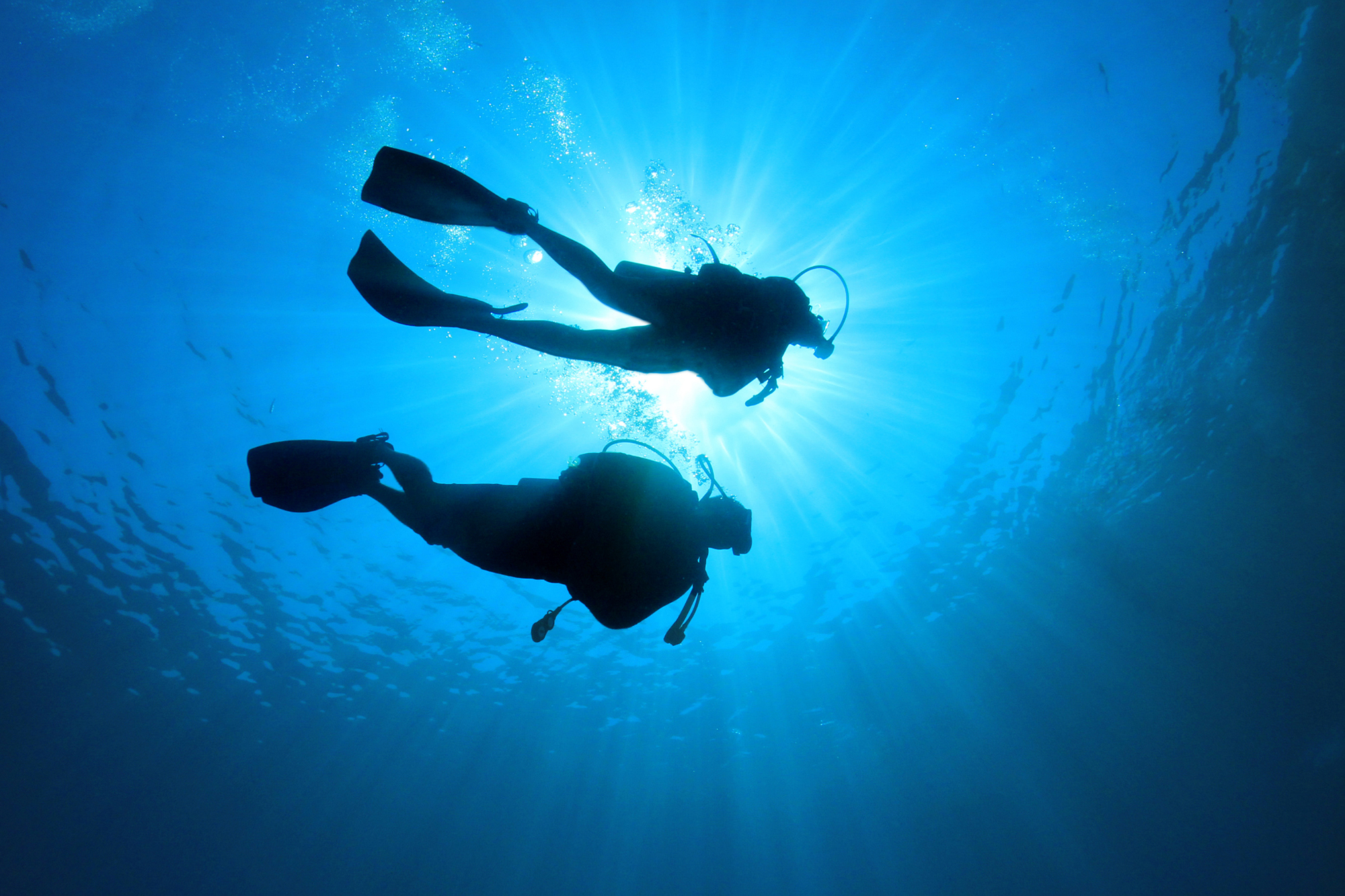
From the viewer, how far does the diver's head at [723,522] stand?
3.34 meters

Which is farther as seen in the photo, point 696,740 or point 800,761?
point 800,761

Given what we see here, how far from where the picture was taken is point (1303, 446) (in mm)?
16156

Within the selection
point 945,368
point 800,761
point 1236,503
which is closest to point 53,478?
point 945,368

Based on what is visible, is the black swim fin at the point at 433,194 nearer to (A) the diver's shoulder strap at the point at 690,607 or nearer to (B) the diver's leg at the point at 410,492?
(B) the diver's leg at the point at 410,492

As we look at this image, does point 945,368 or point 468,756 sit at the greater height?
point 468,756

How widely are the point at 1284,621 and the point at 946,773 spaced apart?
17386 mm

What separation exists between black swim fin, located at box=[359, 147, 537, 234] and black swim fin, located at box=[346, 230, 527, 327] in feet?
1.26

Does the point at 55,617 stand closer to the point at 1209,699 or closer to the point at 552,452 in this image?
the point at 552,452

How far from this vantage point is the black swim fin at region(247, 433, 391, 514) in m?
3.19

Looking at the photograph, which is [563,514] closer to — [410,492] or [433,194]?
[410,492]

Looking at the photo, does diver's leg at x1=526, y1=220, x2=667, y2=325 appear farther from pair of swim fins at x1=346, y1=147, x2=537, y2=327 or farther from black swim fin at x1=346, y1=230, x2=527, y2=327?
black swim fin at x1=346, y1=230, x2=527, y2=327

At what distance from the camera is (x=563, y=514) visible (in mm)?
3178

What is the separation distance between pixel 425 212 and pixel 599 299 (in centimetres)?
112

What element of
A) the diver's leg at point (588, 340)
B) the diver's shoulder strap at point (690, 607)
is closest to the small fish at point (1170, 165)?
the diver's leg at point (588, 340)
